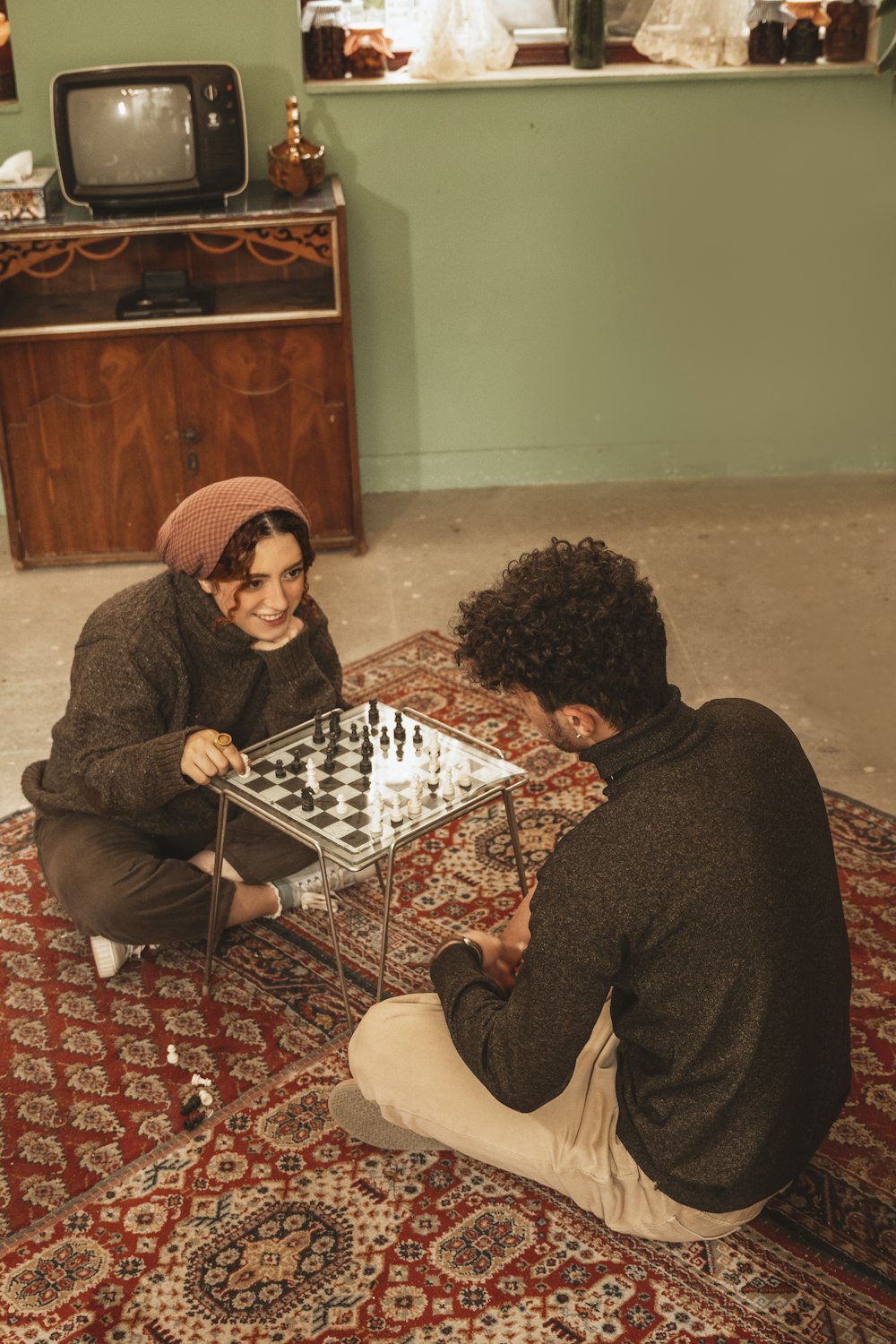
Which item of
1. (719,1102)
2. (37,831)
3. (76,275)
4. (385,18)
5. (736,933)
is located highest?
(385,18)

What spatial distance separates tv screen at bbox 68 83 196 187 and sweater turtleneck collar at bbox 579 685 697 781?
2885 millimetres

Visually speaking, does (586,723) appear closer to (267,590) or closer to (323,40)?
(267,590)

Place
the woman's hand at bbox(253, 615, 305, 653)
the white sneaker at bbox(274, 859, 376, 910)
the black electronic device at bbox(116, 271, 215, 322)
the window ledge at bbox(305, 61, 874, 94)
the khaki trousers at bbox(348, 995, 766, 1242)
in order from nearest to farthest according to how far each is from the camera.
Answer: the khaki trousers at bbox(348, 995, 766, 1242), the woman's hand at bbox(253, 615, 305, 653), the white sneaker at bbox(274, 859, 376, 910), the black electronic device at bbox(116, 271, 215, 322), the window ledge at bbox(305, 61, 874, 94)

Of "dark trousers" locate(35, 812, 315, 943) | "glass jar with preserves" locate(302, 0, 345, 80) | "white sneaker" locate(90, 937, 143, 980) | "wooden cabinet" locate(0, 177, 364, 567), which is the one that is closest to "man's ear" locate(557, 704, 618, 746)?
"dark trousers" locate(35, 812, 315, 943)

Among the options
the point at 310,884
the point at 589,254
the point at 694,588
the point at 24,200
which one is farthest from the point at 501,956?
the point at 589,254

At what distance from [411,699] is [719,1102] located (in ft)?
6.53

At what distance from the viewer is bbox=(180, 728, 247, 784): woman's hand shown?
8.05 ft

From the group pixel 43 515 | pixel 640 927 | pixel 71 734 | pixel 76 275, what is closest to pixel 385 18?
pixel 76 275

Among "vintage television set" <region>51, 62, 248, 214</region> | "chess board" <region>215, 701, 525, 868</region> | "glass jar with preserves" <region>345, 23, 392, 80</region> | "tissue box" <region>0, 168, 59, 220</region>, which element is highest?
"glass jar with preserves" <region>345, 23, 392, 80</region>

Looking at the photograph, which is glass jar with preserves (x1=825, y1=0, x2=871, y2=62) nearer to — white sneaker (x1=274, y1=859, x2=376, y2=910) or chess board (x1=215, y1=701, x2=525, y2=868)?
chess board (x1=215, y1=701, x2=525, y2=868)

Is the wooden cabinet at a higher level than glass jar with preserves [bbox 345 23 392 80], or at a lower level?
lower

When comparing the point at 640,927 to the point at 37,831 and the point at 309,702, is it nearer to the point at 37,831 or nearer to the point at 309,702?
the point at 309,702

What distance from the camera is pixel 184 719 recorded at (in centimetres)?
271

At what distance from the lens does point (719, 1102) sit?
5.97 ft
